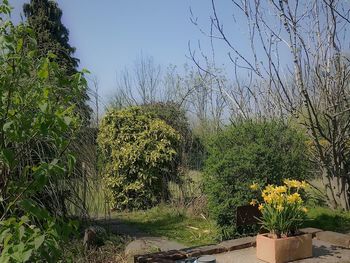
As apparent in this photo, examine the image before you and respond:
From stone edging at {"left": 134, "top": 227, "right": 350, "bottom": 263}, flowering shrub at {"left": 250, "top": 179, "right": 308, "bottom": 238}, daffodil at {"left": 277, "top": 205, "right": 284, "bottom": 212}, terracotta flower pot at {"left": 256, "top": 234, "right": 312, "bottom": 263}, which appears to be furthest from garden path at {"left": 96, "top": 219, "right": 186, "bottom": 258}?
daffodil at {"left": 277, "top": 205, "right": 284, "bottom": 212}

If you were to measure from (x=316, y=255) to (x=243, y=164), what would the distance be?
58.4 inches

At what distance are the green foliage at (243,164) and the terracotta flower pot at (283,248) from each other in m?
1.03

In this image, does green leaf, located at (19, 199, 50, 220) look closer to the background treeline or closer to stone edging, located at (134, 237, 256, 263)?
the background treeline

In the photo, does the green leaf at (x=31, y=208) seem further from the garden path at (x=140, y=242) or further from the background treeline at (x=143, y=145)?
the garden path at (x=140, y=242)

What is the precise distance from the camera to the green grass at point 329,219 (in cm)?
676

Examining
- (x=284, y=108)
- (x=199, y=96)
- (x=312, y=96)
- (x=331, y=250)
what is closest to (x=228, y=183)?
(x=331, y=250)

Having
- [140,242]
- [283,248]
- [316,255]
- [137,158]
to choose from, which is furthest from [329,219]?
[137,158]

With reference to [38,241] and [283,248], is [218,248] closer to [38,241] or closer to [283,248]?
[283,248]

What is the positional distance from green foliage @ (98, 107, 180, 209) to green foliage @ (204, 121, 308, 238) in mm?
3617

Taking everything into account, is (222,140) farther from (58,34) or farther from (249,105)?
(58,34)

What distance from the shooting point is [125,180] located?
1016 cm

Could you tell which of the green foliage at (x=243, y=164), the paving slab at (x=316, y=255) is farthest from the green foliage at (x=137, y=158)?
the paving slab at (x=316, y=255)

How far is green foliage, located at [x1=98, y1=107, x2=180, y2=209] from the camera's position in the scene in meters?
10.0

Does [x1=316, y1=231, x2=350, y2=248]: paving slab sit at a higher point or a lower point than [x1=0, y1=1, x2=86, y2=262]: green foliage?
lower
